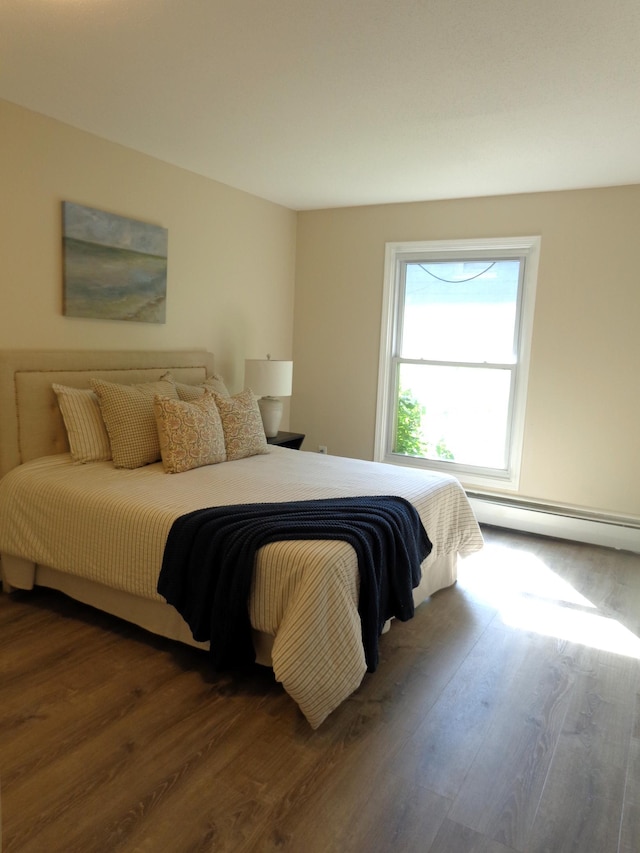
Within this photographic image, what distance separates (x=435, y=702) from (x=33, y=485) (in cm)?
201

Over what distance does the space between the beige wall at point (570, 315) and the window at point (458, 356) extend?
0.10 metres

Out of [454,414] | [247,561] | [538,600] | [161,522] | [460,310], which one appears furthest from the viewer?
[454,414]

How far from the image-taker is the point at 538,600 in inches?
127

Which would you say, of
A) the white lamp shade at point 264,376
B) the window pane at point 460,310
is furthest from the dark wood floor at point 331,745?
the window pane at point 460,310

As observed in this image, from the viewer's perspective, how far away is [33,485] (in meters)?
2.83

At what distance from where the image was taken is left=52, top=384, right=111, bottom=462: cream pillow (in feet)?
10.2

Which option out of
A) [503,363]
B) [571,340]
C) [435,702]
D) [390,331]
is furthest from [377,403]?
[435,702]

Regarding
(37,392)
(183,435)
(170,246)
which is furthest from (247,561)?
(170,246)

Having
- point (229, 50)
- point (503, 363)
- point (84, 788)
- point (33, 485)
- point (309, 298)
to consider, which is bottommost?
point (84, 788)

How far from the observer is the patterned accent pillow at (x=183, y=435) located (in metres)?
3.09

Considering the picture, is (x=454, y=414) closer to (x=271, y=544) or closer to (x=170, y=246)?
(x=170, y=246)

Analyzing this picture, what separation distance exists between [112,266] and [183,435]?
1.19 metres

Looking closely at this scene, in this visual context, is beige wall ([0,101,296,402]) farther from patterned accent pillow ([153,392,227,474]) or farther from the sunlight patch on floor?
the sunlight patch on floor

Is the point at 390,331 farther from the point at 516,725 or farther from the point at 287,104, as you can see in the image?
the point at 516,725
